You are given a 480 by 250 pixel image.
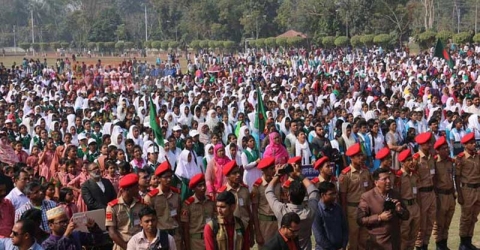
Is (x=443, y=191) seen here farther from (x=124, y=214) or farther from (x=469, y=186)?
(x=124, y=214)

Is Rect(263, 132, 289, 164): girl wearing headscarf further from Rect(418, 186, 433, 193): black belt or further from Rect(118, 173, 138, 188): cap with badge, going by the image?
Rect(118, 173, 138, 188): cap with badge

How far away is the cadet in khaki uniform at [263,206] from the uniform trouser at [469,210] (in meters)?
2.41

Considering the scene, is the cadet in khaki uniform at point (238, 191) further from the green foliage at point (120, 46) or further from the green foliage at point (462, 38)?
the green foliage at point (120, 46)

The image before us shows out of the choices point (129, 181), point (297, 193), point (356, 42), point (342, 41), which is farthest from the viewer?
point (342, 41)

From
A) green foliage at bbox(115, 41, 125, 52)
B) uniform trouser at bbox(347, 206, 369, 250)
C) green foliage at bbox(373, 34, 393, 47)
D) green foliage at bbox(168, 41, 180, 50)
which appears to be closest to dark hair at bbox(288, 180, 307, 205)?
uniform trouser at bbox(347, 206, 369, 250)

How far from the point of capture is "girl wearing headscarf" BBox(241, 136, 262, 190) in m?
10.9

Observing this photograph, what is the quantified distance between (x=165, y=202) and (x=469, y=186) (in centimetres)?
380

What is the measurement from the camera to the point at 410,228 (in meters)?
8.98

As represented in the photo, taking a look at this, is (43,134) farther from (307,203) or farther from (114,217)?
(307,203)

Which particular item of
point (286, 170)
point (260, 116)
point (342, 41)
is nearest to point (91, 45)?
point (342, 41)

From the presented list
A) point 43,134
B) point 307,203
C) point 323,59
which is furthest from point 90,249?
point 323,59

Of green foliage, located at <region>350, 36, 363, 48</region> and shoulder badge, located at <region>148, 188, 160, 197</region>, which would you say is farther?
green foliage, located at <region>350, 36, 363, 48</region>

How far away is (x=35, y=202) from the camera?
A: 7.66m

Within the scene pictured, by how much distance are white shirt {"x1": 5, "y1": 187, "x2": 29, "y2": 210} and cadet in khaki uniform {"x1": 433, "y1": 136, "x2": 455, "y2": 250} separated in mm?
4590
